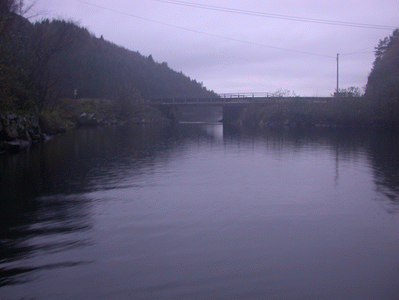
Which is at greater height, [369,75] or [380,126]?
[369,75]

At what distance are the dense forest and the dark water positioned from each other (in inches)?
463

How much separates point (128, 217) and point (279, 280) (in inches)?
153

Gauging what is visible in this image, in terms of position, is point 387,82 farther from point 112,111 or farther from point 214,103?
point 112,111

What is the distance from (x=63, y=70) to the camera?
70625mm

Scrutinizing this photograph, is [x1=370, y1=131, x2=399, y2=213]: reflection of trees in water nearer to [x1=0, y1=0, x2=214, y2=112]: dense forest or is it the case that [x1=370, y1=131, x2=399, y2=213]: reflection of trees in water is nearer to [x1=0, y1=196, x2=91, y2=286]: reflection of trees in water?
[x1=0, y1=196, x2=91, y2=286]: reflection of trees in water

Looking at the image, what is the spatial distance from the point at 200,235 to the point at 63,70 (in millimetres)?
69900

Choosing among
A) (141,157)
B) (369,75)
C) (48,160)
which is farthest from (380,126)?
(48,160)

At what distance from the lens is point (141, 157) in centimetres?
1850

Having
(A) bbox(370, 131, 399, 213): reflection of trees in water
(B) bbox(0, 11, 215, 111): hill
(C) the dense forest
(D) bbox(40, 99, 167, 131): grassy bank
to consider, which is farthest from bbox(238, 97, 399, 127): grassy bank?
(A) bbox(370, 131, 399, 213): reflection of trees in water

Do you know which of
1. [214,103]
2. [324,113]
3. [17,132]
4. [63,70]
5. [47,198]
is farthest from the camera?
[214,103]

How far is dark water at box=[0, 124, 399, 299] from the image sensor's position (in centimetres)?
525

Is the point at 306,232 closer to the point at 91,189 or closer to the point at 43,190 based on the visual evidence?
the point at 91,189

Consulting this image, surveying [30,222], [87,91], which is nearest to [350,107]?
[30,222]

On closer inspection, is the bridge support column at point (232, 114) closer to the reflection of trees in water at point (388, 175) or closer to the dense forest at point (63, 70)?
the dense forest at point (63, 70)
